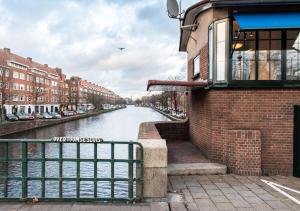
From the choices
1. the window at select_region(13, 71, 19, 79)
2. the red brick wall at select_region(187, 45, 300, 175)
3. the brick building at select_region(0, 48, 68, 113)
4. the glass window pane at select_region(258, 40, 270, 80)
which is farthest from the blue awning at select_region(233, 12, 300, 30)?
the window at select_region(13, 71, 19, 79)

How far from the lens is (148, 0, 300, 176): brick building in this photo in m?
8.25

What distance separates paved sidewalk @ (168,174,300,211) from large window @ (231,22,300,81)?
2.85m

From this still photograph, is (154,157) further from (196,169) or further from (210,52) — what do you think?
(210,52)

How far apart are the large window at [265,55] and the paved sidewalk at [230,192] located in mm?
2848

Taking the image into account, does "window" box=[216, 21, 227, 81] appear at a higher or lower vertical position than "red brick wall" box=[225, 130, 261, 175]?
higher

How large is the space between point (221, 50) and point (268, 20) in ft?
4.81

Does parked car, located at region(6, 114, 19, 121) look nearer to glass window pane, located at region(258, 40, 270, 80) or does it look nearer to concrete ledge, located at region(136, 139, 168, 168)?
glass window pane, located at region(258, 40, 270, 80)

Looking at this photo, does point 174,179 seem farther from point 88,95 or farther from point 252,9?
point 88,95

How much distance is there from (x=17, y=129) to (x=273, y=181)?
39.8 m

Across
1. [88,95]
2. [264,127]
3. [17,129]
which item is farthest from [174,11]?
[88,95]

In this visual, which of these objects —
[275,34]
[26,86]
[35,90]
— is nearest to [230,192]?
[275,34]

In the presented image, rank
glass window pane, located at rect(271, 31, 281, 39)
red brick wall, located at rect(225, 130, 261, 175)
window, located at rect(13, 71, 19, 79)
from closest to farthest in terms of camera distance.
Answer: red brick wall, located at rect(225, 130, 261, 175)
glass window pane, located at rect(271, 31, 281, 39)
window, located at rect(13, 71, 19, 79)

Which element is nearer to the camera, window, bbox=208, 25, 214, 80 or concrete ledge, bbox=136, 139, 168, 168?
concrete ledge, bbox=136, 139, 168, 168

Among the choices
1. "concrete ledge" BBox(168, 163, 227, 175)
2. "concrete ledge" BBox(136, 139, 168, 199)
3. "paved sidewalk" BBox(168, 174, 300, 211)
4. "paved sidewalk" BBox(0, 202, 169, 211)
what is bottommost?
"paved sidewalk" BBox(0, 202, 169, 211)
